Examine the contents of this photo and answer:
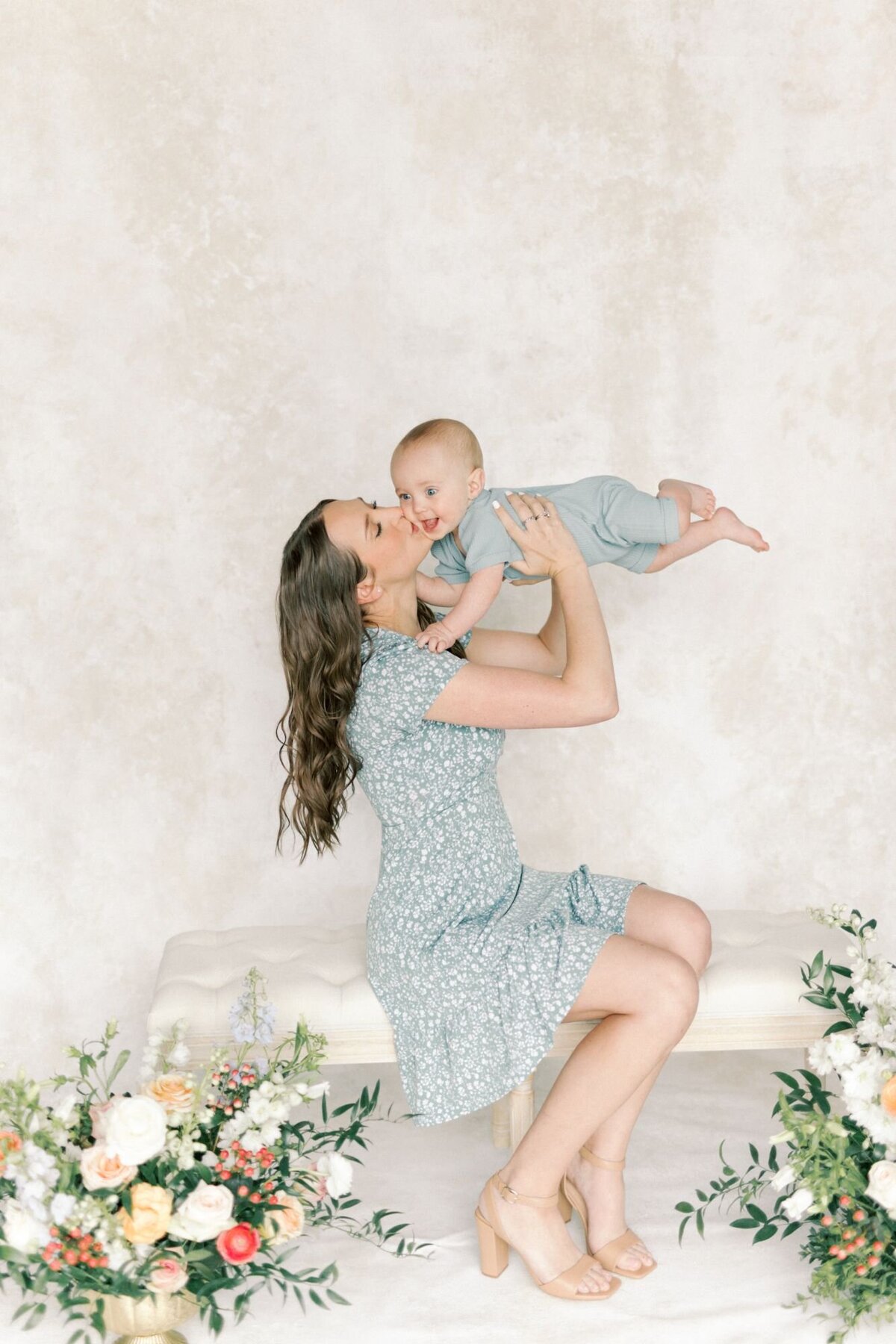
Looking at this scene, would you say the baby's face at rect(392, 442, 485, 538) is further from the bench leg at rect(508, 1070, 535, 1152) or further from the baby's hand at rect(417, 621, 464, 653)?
the bench leg at rect(508, 1070, 535, 1152)

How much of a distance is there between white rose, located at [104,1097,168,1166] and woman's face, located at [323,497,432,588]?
41.1 inches

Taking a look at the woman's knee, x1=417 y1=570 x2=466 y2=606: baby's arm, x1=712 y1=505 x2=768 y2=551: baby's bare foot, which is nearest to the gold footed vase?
the woman's knee

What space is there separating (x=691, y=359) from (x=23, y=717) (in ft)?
6.51

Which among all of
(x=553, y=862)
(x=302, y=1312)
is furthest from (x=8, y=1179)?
(x=553, y=862)

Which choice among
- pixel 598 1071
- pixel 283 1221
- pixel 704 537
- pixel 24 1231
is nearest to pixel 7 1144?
pixel 24 1231

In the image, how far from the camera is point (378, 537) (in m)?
2.40

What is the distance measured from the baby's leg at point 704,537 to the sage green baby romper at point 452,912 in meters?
0.56

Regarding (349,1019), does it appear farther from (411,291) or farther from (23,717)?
(411,291)

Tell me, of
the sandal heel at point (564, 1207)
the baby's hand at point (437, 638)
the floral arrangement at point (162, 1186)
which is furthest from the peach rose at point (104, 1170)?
the baby's hand at point (437, 638)

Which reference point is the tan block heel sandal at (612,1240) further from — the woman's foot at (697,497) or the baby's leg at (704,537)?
the woman's foot at (697,497)

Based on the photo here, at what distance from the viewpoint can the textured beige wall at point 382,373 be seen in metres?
3.10

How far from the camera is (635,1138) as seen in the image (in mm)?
2889

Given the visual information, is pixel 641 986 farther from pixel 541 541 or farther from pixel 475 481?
pixel 475 481

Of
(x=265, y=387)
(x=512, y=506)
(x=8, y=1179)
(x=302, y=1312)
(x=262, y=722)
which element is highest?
(x=265, y=387)
